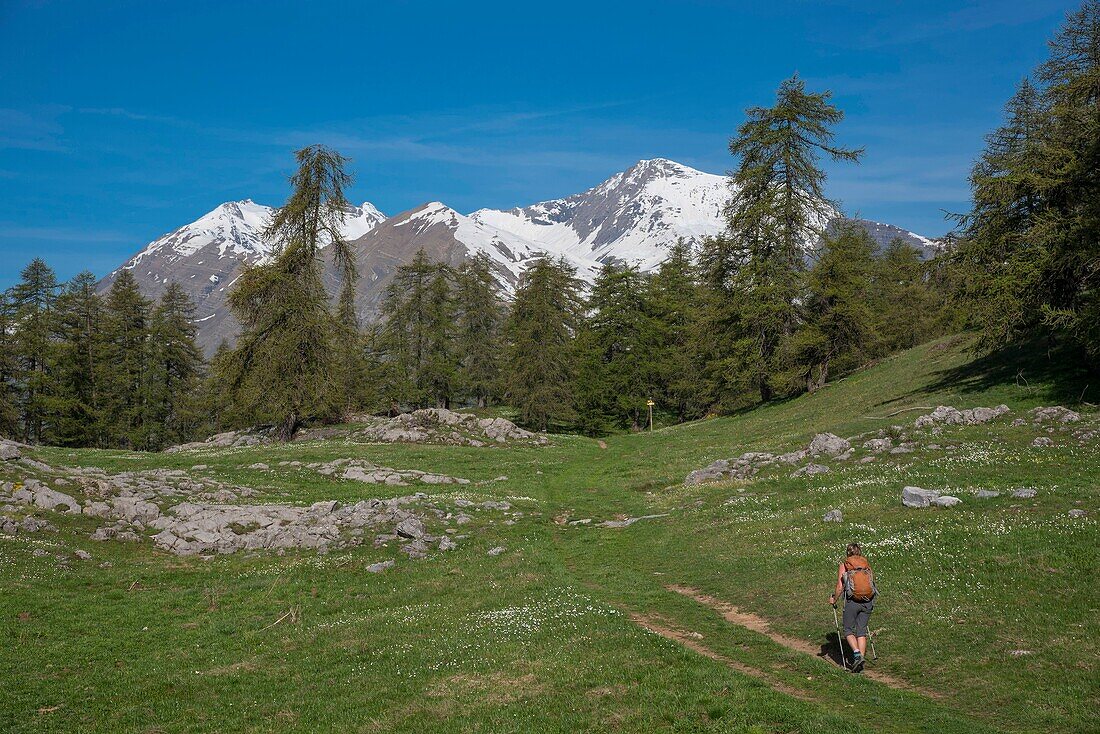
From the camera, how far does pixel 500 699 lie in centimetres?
1273

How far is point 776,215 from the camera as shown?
168 ft

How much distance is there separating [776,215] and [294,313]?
39407mm

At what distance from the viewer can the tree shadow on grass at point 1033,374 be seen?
29219 millimetres

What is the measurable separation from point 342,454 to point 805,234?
39073 millimetres

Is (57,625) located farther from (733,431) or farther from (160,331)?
(160,331)

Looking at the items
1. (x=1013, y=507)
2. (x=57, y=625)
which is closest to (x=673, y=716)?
(x=1013, y=507)

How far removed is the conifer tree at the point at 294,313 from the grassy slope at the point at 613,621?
92.1 feet

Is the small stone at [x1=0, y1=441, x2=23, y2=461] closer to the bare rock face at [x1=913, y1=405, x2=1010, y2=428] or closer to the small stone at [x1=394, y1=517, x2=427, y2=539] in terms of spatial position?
the small stone at [x1=394, y1=517, x2=427, y2=539]

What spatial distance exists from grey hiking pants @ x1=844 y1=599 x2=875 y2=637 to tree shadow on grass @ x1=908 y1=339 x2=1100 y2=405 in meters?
21.7

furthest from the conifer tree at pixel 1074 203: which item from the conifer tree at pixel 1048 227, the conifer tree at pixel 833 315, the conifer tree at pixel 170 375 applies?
the conifer tree at pixel 170 375

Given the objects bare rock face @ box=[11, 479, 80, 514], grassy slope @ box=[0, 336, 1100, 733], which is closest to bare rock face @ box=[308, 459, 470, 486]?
grassy slope @ box=[0, 336, 1100, 733]

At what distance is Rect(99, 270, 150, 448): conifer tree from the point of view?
2731 inches

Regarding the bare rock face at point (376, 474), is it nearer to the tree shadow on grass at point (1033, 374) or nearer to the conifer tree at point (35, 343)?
the tree shadow on grass at point (1033, 374)

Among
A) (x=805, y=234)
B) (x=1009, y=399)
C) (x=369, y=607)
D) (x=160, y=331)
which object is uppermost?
(x=805, y=234)
